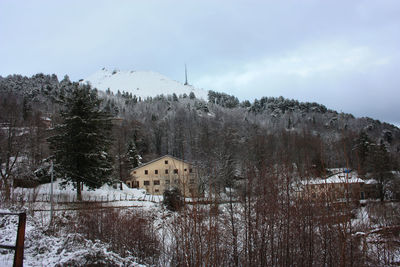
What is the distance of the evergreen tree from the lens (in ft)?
95.5

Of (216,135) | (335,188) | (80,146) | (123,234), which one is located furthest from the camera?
(216,135)

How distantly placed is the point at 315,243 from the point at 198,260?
4.21 m

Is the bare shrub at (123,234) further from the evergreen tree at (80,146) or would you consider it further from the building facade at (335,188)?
the evergreen tree at (80,146)

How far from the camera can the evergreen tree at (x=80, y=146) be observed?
95.5 ft

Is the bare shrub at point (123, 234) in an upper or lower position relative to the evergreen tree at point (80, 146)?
lower

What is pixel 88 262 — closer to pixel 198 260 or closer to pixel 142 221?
pixel 198 260

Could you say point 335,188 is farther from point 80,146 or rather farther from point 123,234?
point 80,146

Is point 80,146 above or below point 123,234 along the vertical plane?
above

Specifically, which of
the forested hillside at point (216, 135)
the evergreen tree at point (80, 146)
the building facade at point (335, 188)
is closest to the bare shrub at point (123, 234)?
the forested hillside at point (216, 135)

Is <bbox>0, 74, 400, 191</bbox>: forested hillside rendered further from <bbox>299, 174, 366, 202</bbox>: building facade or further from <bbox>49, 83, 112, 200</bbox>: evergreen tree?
<bbox>49, 83, 112, 200</bbox>: evergreen tree

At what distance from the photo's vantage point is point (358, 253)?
7863mm

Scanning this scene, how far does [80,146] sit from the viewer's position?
96.4 ft

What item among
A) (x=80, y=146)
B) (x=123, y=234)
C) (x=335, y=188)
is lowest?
(x=123, y=234)

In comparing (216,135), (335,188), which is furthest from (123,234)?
(216,135)
